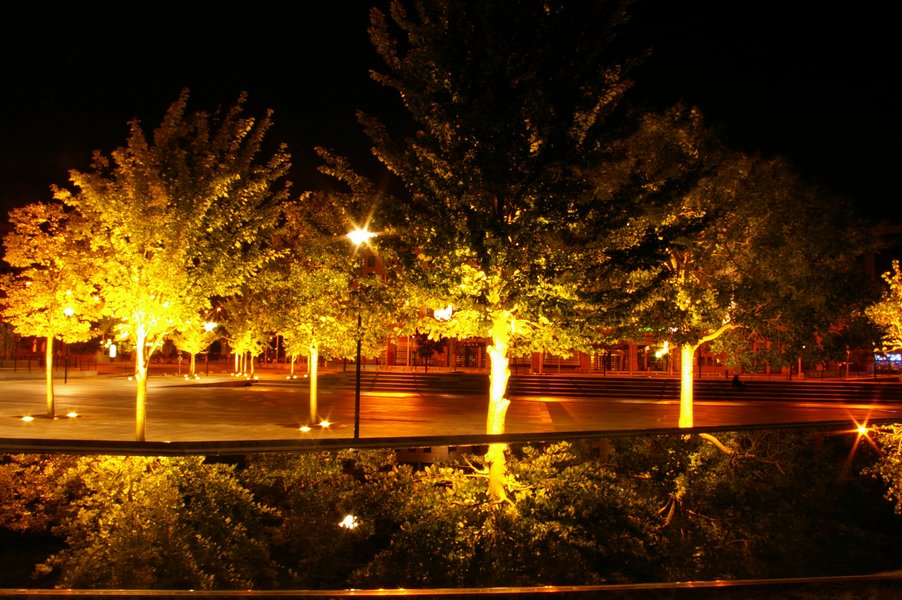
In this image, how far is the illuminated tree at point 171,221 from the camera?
13547 mm

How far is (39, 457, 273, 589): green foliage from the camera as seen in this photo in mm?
4859

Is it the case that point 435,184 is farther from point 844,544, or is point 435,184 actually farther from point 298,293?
point 298,293

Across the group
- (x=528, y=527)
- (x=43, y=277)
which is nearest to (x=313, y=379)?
(x=43, y=277)

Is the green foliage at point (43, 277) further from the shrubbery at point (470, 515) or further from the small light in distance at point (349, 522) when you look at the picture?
the small light in distance at point (349, 522)

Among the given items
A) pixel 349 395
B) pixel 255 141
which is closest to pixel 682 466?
pixel 255 141

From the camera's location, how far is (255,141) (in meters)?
15.4

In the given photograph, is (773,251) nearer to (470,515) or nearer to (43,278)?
(470,515)

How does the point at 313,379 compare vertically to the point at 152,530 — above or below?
below

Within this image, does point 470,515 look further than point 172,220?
No

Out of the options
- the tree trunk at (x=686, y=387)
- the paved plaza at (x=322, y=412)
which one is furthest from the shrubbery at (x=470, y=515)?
the tree trunk at (x=686, y=387)

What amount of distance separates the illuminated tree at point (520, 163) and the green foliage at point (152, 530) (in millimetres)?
4569

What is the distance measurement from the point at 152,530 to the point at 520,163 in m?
6.10

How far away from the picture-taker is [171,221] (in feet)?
44.3

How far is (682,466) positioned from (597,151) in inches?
172
